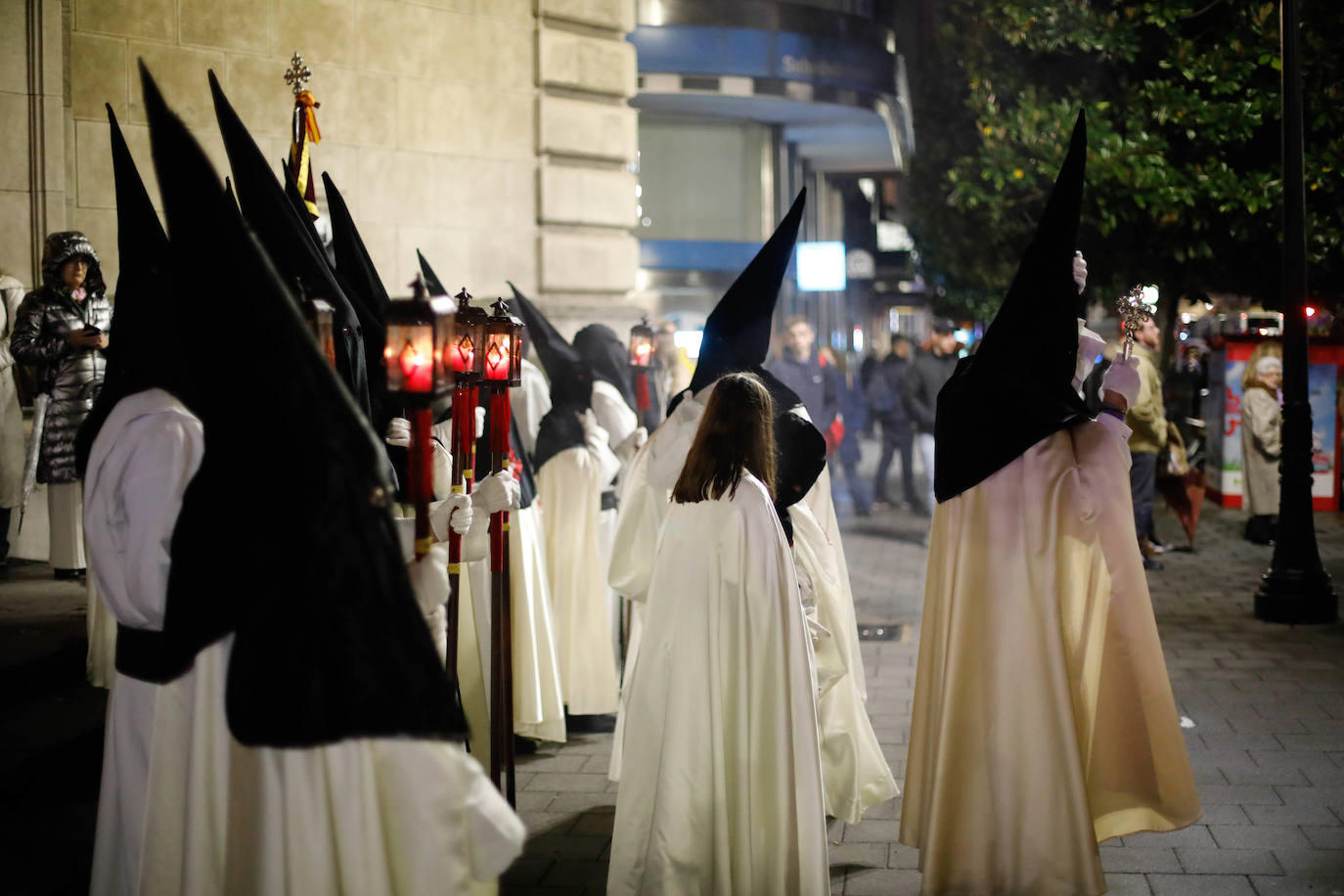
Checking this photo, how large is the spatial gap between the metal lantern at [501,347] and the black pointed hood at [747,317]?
0.74 m

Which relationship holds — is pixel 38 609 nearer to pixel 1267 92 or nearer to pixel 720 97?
pixel 1267 92

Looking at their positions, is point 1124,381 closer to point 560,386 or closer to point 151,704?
point 560,386

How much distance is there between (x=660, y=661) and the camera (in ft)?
15.1

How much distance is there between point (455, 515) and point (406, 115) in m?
6.99

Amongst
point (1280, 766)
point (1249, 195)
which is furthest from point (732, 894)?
point (1249, 195)

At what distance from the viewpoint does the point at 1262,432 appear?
1325 cm

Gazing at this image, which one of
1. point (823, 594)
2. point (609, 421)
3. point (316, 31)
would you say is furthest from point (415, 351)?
point (316, 31)

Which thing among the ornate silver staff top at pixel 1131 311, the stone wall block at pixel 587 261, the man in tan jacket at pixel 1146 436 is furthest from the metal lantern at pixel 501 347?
the man in tan jacket at pixel 1146 436

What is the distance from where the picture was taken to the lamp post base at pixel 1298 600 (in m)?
9.76

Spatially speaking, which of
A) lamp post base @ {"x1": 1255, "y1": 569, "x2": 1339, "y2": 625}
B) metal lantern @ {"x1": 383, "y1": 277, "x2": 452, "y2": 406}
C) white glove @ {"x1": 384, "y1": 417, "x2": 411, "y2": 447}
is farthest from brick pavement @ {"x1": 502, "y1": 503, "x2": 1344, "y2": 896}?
metal lantern @ {"x1": 383, "y1": 277, "x2": 452, "y2": 406}

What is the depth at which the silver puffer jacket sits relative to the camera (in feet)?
26.1

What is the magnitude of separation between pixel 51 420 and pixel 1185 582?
29.9 feet

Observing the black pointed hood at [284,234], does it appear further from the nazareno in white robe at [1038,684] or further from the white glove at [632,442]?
the white glove at [632,442]

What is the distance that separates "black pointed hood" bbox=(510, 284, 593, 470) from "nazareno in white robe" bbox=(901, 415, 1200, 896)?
2879mm
